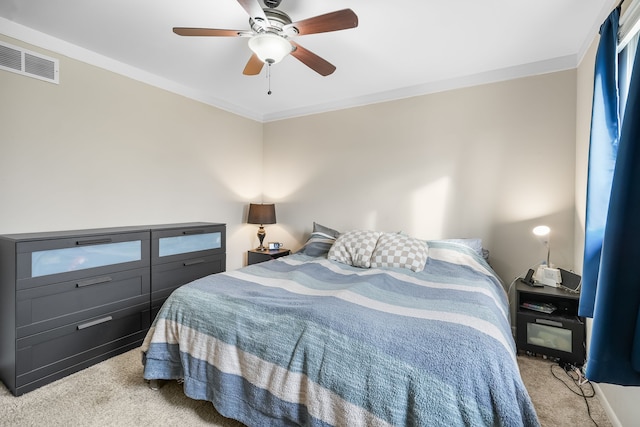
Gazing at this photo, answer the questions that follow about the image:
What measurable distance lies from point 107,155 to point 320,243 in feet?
7.07

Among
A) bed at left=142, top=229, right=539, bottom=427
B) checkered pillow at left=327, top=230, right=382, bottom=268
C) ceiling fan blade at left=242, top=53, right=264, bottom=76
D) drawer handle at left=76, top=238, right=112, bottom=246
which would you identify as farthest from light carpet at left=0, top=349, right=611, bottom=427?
ceiling fan blade at left=242, top=53, right=264, bottom=76

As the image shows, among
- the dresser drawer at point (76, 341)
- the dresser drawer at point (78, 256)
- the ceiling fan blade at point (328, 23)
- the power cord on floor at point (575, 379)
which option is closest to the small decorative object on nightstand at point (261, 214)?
the dresser drawer at point (78, 256)

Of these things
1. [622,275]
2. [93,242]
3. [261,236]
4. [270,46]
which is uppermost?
[270,46]

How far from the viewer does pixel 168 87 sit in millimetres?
3039

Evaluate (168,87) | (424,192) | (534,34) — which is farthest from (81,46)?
(534,34)

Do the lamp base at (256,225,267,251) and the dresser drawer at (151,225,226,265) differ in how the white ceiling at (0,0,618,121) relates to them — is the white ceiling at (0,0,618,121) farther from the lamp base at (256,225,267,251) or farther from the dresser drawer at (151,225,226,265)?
the lamp base at (256,225,267,251)

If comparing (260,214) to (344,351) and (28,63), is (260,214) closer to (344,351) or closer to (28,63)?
(28,63)

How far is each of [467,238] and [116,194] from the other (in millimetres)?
3351

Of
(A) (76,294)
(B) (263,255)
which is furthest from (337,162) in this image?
(A) (76,294)

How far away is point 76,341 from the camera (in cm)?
210

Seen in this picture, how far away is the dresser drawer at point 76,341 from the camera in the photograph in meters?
1.88

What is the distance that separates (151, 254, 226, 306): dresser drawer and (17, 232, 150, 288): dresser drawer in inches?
7.0

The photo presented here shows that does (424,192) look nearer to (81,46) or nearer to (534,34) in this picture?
(534,34)

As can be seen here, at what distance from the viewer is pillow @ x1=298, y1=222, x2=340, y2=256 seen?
3.09 metres
